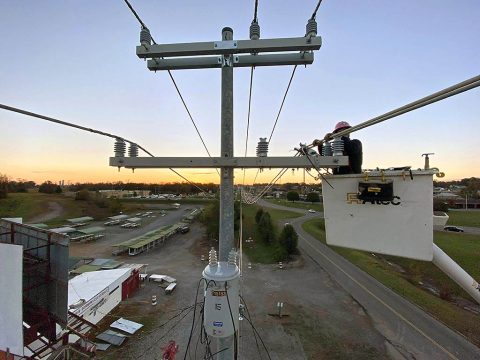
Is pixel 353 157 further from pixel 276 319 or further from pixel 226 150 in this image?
pixel 276 319

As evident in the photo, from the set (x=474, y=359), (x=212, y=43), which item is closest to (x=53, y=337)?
(x=212, y=43)

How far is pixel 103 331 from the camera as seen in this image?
15539 millimetres

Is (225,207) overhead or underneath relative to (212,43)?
underneath

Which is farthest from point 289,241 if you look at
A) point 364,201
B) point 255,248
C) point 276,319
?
point 364,201

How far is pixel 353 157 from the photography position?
5.29 m

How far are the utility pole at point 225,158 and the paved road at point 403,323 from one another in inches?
Answer: 583

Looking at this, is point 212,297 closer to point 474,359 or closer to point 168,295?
point 474,359

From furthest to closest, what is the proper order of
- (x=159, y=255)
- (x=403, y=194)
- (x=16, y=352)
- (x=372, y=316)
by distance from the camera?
(x=159, y=255), (x=372, y=316), (x=16, y=352), (x=403, y=194)

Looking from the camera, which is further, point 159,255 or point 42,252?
point 159,255

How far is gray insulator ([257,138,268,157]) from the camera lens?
4383 millimetres

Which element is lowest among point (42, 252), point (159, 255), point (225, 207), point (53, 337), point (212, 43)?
point (159, 255)

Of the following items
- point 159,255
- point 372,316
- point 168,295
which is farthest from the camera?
point 159,255

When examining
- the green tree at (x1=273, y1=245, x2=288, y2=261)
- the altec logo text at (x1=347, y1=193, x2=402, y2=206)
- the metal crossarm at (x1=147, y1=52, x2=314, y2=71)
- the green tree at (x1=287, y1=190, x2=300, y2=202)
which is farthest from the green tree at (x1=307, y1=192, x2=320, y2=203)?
the metal crossarm at (x1=147, y1=52, x2=314, y2=71)

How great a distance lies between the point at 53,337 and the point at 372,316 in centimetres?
1781
